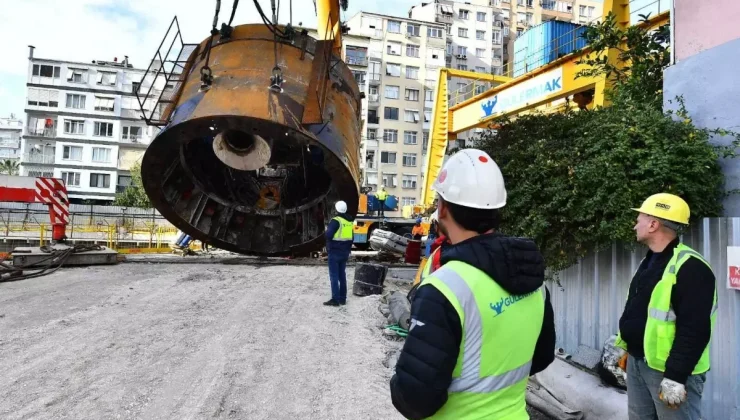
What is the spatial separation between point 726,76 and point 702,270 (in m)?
2.49

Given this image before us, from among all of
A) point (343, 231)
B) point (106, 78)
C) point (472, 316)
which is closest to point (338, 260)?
point (343, 231)

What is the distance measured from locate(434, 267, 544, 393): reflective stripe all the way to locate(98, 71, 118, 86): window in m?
53.4

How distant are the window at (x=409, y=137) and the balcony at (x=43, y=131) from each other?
30652 mm

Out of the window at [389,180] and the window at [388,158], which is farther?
the window at [388,158]

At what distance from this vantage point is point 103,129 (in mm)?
47281

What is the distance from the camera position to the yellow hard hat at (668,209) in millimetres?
2791

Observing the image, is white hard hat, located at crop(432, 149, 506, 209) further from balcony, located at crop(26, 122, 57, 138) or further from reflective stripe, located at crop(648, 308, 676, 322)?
balcony, located at crop(26, 122, 57, 138)

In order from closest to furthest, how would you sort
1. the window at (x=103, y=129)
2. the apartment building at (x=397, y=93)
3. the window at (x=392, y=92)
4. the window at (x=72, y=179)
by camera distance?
the window at (x=72, y=179)
the window at (x=103, y=129)
the apartment building at (x=397, y=93)
the window at (x=392, y=92)

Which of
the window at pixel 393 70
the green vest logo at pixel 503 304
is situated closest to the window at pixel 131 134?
the window at pixel 393 70

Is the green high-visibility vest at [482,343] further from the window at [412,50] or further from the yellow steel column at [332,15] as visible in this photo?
the window at [412,50]

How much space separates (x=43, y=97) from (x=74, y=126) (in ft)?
12.9

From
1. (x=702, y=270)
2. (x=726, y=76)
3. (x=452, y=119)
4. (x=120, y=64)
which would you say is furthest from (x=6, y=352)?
(x=120, y=64)

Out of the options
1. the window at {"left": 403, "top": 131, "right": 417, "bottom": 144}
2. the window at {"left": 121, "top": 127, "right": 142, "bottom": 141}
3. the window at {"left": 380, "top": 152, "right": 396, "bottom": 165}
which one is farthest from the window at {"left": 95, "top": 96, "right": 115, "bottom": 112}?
the window at {"left": 403, "top": 131, "right": 417, "bottom": 144}

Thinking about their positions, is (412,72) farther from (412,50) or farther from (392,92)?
(392,92)
